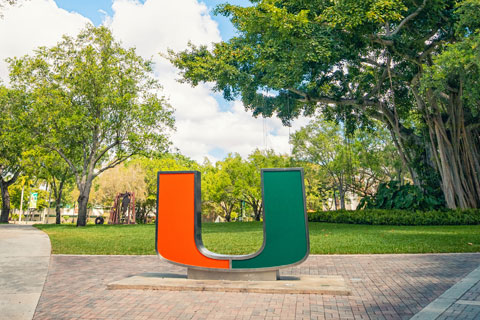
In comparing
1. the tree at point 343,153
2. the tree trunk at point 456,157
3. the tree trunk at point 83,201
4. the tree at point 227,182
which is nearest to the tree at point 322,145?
the tree at point 343,153

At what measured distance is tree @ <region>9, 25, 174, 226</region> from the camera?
22078mm

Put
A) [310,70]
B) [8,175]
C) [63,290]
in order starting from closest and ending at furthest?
[63,290] < [310,70] < [8,175]

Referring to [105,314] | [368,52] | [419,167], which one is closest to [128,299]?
[105,314]

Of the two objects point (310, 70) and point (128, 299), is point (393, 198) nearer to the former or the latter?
point (310, 70)

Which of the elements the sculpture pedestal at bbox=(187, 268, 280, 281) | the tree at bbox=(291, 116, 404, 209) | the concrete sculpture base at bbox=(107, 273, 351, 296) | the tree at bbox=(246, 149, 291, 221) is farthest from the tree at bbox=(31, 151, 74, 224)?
the sculpture pedestal at bbox=(187, 268, 280, 281)

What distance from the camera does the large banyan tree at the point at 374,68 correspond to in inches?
511

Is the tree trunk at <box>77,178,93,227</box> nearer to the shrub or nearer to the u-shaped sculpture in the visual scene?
the shrub

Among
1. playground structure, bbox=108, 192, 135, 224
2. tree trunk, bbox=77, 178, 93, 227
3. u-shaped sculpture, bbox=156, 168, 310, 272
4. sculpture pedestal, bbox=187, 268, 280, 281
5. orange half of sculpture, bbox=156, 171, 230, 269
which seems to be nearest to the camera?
u-shaped sculpture, bbox=156, 168, 310, 272

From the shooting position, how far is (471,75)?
12602mm

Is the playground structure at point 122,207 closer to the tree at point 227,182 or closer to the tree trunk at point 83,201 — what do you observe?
the tree trunk at point 83,201

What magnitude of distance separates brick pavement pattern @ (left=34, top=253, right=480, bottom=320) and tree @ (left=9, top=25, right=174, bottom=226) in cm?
1802

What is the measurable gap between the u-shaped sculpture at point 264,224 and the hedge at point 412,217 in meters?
14.0

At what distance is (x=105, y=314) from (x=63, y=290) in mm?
1500

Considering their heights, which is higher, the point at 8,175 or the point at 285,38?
the point at 285,38
